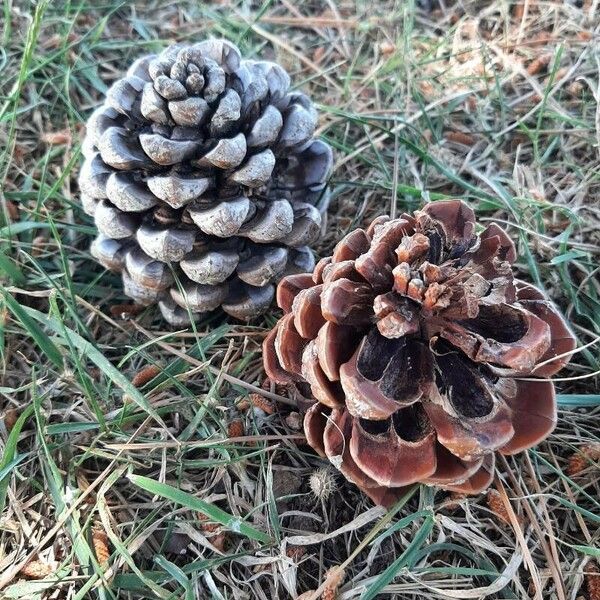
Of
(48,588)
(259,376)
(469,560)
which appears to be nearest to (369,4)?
(259,376)

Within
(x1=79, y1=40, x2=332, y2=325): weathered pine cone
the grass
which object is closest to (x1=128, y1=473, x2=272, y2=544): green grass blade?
the grass

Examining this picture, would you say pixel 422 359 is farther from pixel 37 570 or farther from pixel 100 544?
pixel 37 570

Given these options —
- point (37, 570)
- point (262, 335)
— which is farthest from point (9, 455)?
Result: point (262, 335)

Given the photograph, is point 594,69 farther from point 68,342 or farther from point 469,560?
point 68,342

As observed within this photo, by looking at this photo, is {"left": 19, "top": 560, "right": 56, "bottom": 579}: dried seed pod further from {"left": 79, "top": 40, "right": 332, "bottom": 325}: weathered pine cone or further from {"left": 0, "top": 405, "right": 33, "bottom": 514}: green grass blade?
{"left": 79, "top": 40, "right": 332, "bottom": 325}: weathered pine cone

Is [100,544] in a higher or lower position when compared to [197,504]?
lower

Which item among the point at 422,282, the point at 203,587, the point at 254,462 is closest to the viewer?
the point at 422,282
